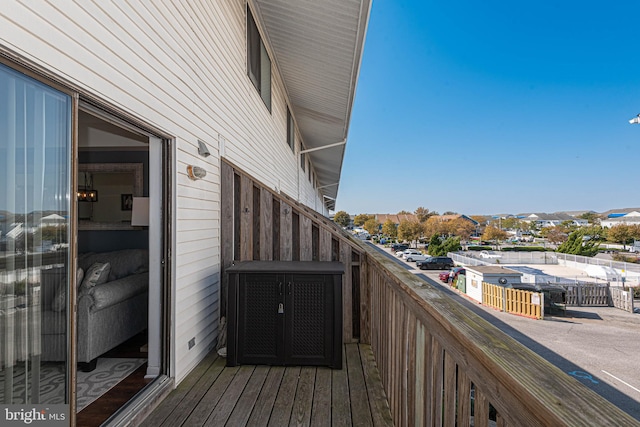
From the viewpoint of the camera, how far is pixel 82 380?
2.60 metres

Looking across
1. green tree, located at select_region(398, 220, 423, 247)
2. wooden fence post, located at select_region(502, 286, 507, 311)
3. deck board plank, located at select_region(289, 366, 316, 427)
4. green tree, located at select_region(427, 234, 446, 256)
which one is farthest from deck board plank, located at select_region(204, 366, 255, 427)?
green tree, located at select_region(398, 220, 423, 247)

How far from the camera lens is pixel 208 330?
3182mm

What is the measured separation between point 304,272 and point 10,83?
212 cm

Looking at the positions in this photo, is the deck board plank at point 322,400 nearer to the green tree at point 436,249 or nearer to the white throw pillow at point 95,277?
the white throw pillow at point 95,277

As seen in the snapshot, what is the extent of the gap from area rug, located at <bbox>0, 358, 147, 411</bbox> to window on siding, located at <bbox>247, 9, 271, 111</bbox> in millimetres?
3655

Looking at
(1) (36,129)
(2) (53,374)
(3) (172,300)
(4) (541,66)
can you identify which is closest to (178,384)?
(3) (172,300)

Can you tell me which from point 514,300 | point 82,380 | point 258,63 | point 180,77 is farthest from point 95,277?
point 514,300

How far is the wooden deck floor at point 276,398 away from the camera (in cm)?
209

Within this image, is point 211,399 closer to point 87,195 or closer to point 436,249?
point 87,195

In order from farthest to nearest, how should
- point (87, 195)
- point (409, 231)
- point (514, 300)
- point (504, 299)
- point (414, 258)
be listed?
1. point (409, 231)
2. point (414, 258)
3. point (504, 299)
4. point (514, 300)
5. point (87, 195)

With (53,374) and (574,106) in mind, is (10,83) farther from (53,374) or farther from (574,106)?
(574,106)

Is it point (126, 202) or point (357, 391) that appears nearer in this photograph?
point (357, 391)

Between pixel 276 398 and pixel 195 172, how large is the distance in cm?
189

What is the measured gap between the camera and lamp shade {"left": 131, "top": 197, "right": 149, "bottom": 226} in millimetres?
3252
